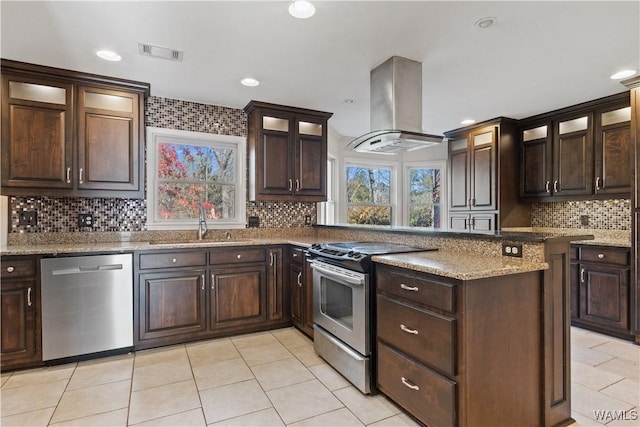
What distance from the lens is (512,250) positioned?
1.99m

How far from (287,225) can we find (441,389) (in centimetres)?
287

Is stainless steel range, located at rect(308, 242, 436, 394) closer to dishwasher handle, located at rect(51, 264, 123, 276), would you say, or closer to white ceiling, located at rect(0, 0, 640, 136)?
white ceiling, located at rect(0, 0, 640, 136)

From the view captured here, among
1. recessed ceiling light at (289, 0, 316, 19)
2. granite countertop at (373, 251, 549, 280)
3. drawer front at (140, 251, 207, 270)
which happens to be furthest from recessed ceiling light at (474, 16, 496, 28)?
drawer front at (140, 251, 207, 270)

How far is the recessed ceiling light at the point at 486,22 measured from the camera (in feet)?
7.13

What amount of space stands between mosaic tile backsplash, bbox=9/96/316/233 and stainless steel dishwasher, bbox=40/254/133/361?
70 centimetres

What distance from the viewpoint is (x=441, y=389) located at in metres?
1.71

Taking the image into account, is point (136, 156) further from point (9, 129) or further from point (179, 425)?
point (179, 425)

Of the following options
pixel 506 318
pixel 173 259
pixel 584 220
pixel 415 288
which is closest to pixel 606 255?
pixel 584 220

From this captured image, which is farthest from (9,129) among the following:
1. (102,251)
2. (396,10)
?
(396,10)

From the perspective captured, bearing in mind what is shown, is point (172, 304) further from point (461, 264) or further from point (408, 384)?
point (461, 264)

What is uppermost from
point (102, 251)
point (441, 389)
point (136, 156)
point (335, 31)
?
point (335, 31)

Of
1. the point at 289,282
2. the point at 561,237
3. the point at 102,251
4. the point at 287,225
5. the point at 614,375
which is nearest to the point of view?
the point at 561,237

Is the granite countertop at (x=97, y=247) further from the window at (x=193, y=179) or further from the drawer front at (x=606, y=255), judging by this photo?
the drawer front at (x=606, y=255)

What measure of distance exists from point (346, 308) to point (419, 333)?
70 cm
